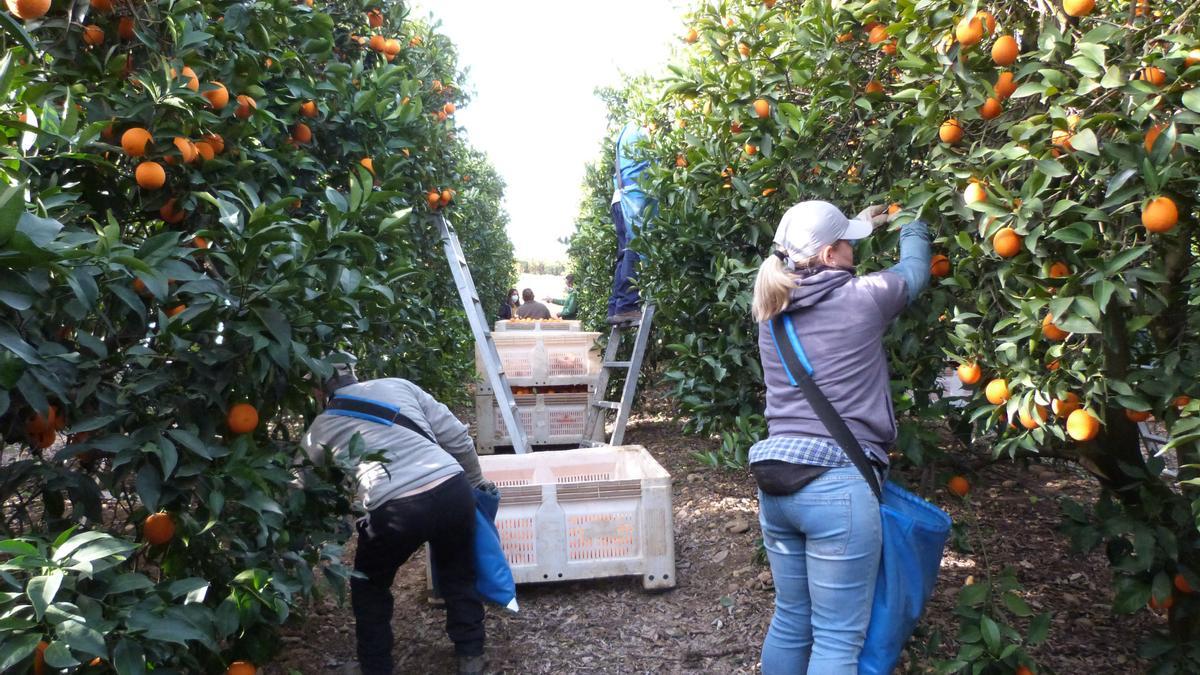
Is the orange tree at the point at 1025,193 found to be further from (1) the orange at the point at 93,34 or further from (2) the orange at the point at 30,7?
(2) the orange at the point at 30,7

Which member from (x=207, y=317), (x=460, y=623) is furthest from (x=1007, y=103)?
(x=460, y=623)

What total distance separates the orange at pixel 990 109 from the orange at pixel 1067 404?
69 cm

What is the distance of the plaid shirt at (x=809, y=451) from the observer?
7.01ft

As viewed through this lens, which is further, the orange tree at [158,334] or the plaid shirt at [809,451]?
the plaid shirt at [809,451]

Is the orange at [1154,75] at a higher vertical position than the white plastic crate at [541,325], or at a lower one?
higher

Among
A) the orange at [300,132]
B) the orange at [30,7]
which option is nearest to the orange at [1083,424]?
the orange at [30,7]

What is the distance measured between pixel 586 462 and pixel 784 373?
2.01m

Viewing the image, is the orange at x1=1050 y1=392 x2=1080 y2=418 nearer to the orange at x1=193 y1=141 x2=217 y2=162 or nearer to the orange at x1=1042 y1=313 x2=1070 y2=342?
the orange at x1=1042 y1=313 x2=1070 y2=342

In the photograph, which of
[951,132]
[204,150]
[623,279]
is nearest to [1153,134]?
[951,132]

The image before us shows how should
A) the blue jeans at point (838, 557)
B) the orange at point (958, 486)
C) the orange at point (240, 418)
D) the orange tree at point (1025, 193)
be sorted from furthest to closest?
1. the orange at point (958, 486)
2. the blue jeans at point (838, 557)
3. the orange at point (240, 418)
4. the orange tree at point (1025, 193)

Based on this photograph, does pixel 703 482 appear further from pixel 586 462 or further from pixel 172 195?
pixel 172 195

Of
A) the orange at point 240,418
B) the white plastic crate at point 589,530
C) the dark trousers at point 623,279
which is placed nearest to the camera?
the orange at point 240,418

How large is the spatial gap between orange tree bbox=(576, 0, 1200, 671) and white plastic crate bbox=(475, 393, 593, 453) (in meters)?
2.91

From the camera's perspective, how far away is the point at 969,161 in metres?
2.04
